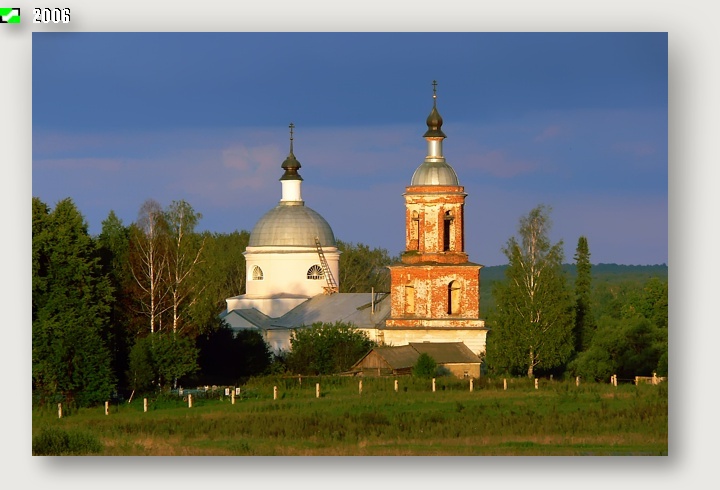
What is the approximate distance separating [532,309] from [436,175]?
4637 millimetres

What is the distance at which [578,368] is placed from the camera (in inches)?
1706

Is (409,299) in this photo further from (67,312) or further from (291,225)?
(67,312)

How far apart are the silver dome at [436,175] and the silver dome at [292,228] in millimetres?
10457

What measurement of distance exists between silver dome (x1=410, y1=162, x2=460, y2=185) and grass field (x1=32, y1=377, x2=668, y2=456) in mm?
12162

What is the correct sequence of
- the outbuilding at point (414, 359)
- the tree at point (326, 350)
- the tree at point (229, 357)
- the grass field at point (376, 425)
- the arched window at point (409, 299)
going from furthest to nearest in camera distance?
the arched window at point (409, 299) → the tree at point (326, 350) → the outbuilding at point (414, 359) → the tree at point (229, 357) → the grass field at point (376, 425)

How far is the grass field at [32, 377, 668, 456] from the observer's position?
2659cm

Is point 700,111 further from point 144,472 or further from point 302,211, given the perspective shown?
point 302,211

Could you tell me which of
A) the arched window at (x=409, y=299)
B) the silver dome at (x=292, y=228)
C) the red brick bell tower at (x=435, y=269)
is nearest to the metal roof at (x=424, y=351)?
the red brick bell tower at (x=435, y=269)

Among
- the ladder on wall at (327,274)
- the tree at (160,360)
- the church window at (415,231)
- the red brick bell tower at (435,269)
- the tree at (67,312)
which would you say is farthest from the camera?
the ladder on wall at (327,274)

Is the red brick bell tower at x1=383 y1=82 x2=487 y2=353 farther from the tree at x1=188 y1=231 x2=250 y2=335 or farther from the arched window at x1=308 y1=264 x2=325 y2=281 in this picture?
the arched window at x1=308 y1=264 x2=325 y2=281

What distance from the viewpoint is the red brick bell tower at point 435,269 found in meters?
47.8

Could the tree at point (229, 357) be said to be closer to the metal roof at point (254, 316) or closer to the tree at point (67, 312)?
the metal roof at point (254, 316)

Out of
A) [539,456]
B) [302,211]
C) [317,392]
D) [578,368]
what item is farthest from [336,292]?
[539,456]

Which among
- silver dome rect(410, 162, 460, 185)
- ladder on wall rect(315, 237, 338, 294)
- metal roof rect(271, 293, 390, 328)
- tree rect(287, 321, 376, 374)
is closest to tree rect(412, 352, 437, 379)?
tree rect(287, 321, 376, 374)
